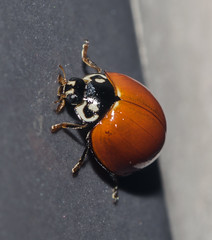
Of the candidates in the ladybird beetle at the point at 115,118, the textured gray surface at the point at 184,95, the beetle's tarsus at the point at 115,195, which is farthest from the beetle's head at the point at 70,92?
the textured gray surface at the point at 184,95

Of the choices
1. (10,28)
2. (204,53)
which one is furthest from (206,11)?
(10,28)

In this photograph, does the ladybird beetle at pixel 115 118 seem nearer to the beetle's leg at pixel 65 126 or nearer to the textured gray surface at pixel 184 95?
the beetle's leg at pixel 65 126

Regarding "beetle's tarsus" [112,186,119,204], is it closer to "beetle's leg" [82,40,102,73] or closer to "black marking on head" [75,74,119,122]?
"black marking on head" [75,74,119,122]

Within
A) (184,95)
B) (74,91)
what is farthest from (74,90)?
(184,95)

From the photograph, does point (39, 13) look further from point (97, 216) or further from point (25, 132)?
point (97, 216)

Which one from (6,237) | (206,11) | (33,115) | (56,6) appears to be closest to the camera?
(6,237)

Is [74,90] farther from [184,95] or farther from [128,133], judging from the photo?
[184,95]
